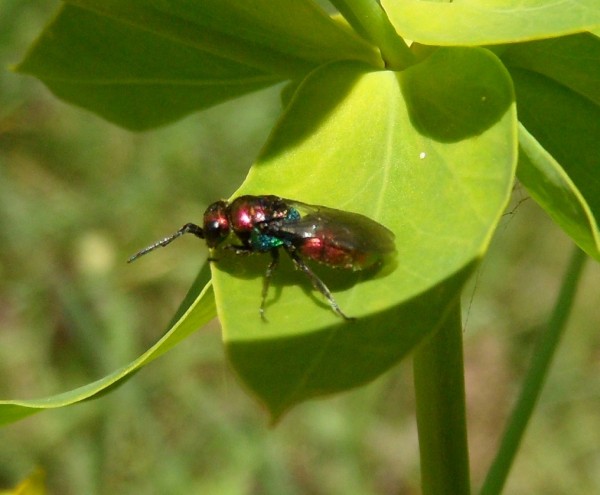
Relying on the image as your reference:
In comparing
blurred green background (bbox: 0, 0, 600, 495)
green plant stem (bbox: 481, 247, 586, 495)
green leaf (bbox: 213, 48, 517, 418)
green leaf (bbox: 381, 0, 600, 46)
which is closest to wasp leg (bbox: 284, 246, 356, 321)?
green leaf (bbox: 213, 48, 517, 418)

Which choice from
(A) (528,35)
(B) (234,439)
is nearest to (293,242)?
(A) (528,35)

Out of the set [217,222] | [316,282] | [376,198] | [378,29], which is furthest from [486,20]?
[217,222]

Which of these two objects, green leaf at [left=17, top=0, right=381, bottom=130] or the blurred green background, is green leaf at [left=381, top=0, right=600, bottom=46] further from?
the blurred green background

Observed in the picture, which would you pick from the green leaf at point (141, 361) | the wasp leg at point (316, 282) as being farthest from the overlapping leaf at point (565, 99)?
the green leaf at point (141, 361)

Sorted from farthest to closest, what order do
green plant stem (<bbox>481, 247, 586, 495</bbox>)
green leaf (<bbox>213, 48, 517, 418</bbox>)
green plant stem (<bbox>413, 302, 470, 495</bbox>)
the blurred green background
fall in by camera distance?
the blurred green background, green plant stem (<bbox>481, 247, 586, 495</bbox>), green plant stem (<bbox>413, 302, 470, 495</bbox>), green leaf (<bbox>213, 48, 517, 418</bbox>)

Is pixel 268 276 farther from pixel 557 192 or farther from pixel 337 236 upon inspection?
pixel 557 192

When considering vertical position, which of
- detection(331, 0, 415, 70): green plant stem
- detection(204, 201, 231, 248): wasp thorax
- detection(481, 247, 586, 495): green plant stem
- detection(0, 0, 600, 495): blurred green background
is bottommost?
detection(0, 0, 600, 495): blurred green background

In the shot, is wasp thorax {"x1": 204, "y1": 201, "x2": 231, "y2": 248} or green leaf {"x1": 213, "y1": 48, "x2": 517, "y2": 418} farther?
wasp thorax {"x1": 204, "y1": 201, "x2": 231, "y2": 248}

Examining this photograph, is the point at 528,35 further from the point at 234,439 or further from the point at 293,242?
the point at 234,439

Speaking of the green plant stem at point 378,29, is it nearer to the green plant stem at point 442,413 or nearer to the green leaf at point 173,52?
the green leaf at point 173,52
